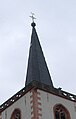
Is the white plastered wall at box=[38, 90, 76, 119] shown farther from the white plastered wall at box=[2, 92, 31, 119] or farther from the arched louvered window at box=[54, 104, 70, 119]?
the white plastered wall at box=[2, 92, 31, 119]

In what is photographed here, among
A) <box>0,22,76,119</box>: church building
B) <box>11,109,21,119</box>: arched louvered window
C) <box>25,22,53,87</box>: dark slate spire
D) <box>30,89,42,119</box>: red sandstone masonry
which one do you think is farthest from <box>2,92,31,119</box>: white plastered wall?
<box>25,22,53,87</box>: dark slate spire

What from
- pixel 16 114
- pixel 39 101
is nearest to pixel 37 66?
pixel 39 101

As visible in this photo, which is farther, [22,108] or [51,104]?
[22,108]

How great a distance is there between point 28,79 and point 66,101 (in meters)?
4.18

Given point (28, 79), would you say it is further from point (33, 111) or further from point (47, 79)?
point (33, 111)

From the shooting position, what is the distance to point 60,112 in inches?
1512

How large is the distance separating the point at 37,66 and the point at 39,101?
15.0 ft

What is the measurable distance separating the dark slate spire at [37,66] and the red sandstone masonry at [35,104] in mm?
Answer: 1994

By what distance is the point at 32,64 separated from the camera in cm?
4209

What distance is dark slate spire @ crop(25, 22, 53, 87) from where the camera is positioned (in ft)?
134

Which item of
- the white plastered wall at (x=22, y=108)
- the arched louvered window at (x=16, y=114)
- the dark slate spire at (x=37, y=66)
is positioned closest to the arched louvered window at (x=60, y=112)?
the white plastered wall at (x=22, y=108)

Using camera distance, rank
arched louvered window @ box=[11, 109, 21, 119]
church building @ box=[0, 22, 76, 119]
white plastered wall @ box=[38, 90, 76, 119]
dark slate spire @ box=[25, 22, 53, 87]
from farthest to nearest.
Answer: dark slate spire @ box=[25, 22, 53, 87], arched louvered window @ box=[11, 109, 21, 119], church building @ box=[0, 22, 76, 119], white plastered wall @ box=[38, 90, 76, 119]

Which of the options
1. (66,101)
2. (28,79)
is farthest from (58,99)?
(28,79)

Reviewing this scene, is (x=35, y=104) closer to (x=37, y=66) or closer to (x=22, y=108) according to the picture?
(x=22, y=108)
